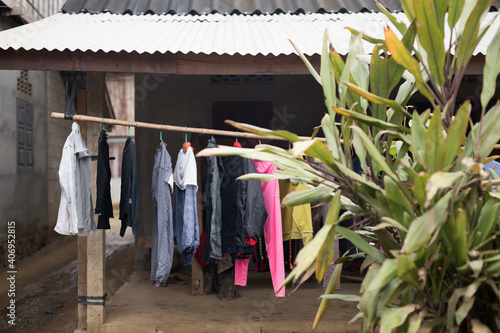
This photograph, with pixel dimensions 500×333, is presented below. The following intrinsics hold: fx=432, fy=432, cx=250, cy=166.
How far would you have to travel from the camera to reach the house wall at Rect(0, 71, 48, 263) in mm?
7577

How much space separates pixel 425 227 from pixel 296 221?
265 centimetres

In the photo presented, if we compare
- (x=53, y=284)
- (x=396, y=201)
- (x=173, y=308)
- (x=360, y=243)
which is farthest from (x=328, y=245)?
(x=53, y=284)

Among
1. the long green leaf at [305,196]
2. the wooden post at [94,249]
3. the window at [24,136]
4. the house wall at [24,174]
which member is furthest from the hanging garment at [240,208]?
the window at [24,136]

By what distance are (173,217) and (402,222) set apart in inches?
104

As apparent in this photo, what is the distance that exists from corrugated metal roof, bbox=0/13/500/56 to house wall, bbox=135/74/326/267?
1.47 meters

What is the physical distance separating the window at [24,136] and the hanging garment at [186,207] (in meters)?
5.76

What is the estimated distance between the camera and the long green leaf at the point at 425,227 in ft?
4.10

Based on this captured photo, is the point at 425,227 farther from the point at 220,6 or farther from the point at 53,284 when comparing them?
the point at 53,284

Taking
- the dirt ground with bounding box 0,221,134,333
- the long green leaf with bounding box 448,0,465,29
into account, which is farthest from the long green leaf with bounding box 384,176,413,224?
the dirt ground with bounding box 0,221,134,333

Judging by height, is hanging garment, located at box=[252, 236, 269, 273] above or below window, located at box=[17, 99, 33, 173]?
below

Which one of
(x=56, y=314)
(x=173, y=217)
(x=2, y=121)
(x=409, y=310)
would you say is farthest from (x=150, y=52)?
(x=2, y=121)

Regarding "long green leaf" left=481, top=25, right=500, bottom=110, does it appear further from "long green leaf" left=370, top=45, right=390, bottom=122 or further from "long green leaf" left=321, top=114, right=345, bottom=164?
"long green leaf" left=321, top=114, right=345, bottom=164

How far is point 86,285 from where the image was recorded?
3922mm

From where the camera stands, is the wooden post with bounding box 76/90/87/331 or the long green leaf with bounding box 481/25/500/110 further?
the wooden post with bounding box 76/90/87/331
